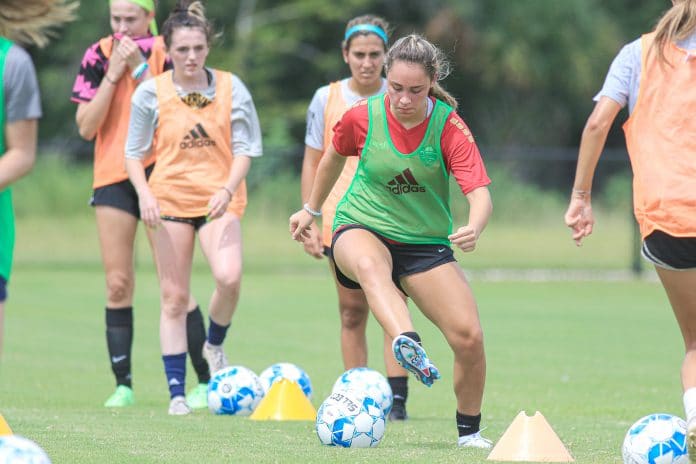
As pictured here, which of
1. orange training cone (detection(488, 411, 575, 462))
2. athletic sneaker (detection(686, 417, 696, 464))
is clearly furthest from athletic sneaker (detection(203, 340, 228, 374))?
athletic sneaker (detection(686, 417, 696, 464))

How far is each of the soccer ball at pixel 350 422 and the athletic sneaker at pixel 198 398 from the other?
2.41m

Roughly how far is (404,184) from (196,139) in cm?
225

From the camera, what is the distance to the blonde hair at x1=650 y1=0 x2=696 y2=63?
5.76 metres

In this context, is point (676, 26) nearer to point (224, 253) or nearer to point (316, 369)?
point (224, 253)

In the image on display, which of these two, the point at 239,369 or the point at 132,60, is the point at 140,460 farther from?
the point at 132,60

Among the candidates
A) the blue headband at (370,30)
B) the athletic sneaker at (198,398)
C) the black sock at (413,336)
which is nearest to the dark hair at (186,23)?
the blue headband at (370,30)

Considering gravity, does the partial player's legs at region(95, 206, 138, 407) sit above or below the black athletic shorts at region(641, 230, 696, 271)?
below

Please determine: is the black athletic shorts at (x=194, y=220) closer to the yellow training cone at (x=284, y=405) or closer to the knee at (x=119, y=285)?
the knee at (x=119, y=285)

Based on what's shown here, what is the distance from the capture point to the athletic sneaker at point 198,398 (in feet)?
30.2

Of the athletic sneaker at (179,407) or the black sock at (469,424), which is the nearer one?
the black sock at (469,424)

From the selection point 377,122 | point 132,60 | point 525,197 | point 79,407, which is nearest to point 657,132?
point 377,122

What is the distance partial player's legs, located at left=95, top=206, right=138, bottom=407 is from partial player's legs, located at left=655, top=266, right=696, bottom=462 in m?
4.33

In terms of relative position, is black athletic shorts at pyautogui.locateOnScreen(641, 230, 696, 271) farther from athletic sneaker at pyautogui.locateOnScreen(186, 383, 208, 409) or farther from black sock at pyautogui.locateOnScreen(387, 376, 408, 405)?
athletic sneaker at pyautogui.locateOnScreen(186, 383, 208, 409)

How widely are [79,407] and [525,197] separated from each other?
802 inches
